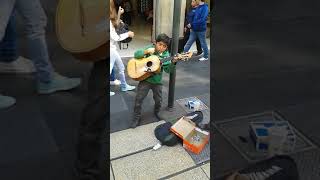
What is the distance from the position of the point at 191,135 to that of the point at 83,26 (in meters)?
0.47

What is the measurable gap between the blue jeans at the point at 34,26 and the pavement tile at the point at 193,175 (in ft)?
1.51

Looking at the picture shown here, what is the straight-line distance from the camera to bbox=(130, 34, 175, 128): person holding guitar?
3.51 feet

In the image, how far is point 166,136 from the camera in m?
0.94

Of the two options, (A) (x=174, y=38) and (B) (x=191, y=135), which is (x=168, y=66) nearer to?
(A) (x=174, y=38)

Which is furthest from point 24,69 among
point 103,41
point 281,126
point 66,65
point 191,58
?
point 191,58

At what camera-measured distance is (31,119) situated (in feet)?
2.51

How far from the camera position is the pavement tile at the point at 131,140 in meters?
0.90

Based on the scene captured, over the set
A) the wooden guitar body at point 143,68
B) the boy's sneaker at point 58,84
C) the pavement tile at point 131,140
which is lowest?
the pavement tile at point 131,140

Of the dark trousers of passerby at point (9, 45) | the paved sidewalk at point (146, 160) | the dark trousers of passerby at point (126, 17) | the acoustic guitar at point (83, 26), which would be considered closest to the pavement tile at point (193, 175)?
the paved sidewalk at point (146, 160)

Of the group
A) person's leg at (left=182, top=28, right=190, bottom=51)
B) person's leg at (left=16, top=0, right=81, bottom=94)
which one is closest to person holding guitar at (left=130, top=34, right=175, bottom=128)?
person's leg at (left=182, top=28, right=190, bottom=51)

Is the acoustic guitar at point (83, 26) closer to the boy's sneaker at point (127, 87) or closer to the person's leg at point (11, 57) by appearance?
the person's leg at point (11, 57)

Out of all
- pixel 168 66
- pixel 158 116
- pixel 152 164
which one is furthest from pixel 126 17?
pixel 152 164

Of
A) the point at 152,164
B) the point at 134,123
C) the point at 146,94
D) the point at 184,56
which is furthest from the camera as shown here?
the point at 184,56

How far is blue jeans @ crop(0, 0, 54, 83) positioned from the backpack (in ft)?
1.34
